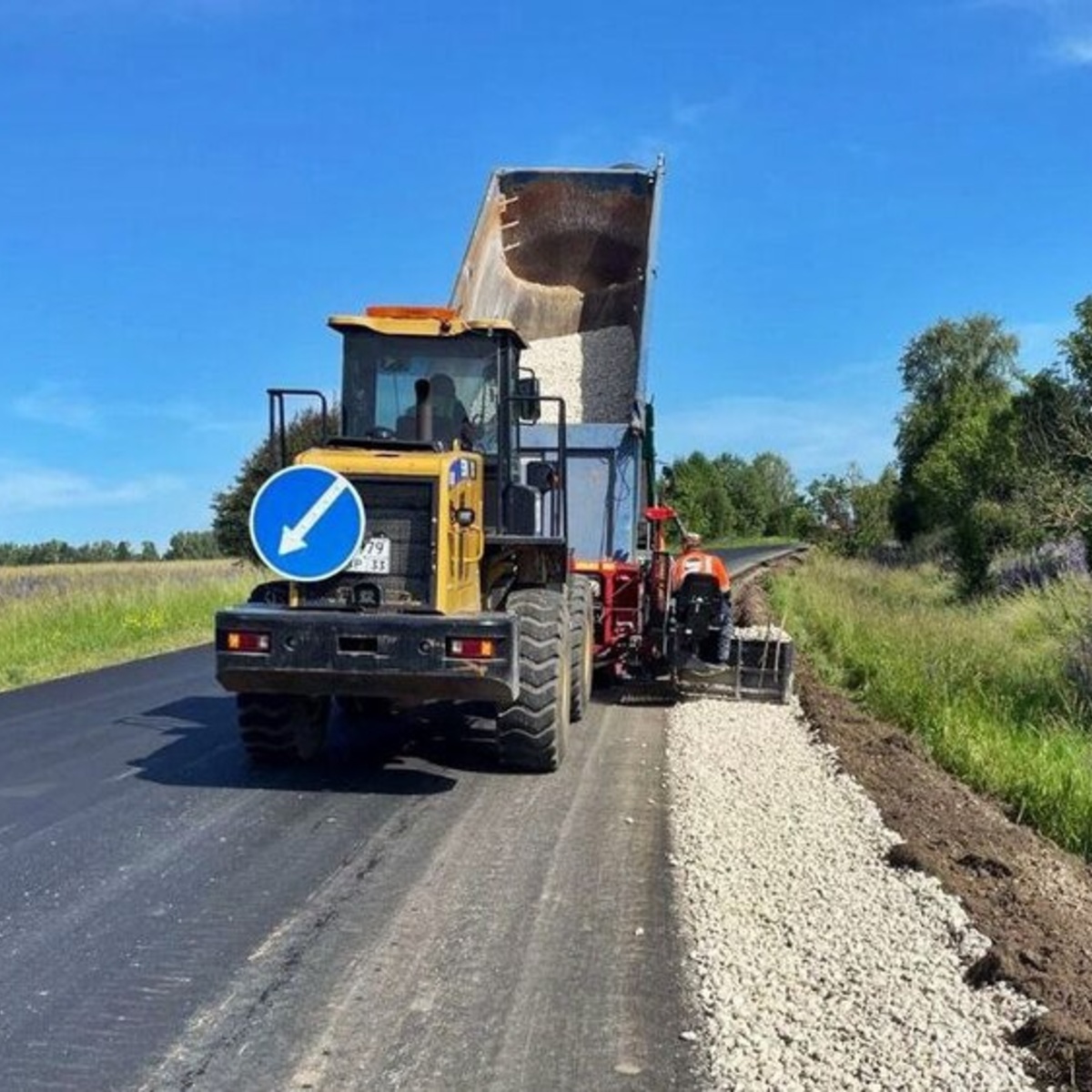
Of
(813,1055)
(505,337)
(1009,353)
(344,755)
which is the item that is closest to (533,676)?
(344,755)

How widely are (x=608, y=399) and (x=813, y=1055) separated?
31.3 feet

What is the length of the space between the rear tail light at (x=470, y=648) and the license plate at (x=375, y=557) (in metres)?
0.78

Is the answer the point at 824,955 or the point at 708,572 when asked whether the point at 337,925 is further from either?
the point at 708,572

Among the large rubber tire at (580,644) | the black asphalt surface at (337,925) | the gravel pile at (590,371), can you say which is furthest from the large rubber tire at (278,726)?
the gravel pile at (590,371)

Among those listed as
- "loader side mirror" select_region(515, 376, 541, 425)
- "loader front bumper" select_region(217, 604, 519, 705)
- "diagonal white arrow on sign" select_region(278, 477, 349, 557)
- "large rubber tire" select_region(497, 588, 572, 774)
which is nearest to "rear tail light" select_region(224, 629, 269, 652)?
"loader front bumper" select_region(217, 604, 519, 705)

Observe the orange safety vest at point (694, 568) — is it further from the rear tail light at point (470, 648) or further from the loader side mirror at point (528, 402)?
the rear tail light at point (470, 648)

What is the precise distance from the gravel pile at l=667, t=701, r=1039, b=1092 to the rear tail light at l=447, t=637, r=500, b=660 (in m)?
1.45

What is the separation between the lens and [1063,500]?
546 inches

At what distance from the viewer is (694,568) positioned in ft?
41.6

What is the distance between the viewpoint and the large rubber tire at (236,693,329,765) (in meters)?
8.48

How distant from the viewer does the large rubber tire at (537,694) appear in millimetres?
8250

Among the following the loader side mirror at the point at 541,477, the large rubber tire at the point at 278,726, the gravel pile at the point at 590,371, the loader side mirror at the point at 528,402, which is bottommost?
the large rubber tire at the point at 278,726

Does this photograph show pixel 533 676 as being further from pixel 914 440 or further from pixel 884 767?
pixel 914 440

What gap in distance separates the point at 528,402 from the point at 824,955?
16.7 ft
